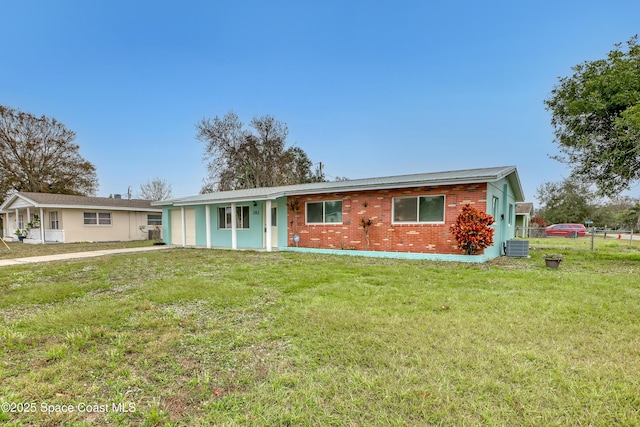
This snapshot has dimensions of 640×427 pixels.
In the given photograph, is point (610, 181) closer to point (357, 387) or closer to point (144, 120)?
point (357, 387)

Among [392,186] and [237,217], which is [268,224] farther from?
[392,186]

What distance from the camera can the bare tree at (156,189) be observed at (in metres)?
41.8

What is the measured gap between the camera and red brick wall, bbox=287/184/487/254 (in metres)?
9.84

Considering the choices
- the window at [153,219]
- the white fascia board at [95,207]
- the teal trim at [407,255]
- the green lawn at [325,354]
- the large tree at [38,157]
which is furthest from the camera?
the large tree at [38,157]

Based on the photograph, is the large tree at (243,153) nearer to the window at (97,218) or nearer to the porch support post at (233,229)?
the window at (97,218)

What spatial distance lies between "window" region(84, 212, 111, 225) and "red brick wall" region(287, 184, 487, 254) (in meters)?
15.2

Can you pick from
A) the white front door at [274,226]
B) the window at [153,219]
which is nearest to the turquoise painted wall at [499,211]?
the white front door at [274,226]

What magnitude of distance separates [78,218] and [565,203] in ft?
159

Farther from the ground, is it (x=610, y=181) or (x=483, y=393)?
(x=610, y=181)

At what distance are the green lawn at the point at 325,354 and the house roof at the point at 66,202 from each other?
16.1m

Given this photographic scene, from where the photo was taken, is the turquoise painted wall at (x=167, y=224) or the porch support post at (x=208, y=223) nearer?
the porch support post at (x=208, y=223)

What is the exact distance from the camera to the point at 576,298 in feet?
16.6

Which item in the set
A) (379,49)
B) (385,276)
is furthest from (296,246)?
(379,49)

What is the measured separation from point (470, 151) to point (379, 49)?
10.7 metres
